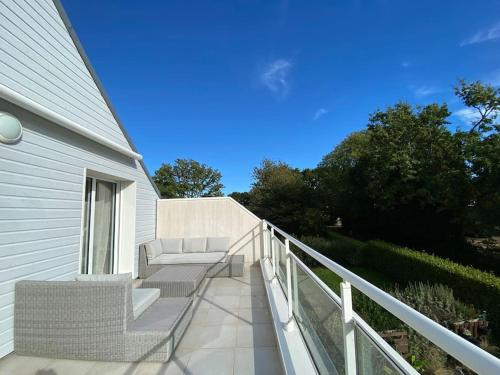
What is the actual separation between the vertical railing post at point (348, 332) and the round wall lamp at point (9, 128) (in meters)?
3.25

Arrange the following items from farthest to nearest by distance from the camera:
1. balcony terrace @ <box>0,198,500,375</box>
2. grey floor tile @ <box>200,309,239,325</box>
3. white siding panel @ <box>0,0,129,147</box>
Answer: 1. grey floor tile @ <box>200,309,239,325</box>
2. white siding panel @ <box>0,0,129,147</box>
3. balcony terrace @ <box>0,198,500,375</box>

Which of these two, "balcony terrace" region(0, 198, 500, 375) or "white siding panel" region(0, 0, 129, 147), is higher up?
"white siding panel" region(0, 0, 129, 147)

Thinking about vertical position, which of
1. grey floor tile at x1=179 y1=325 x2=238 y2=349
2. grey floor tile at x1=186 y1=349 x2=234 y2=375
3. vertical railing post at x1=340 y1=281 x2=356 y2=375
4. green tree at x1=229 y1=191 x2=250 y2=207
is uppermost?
green tree at x1=229 y1=191 x2=250 y2=207

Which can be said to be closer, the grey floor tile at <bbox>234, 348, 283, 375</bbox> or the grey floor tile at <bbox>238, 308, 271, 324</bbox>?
the grey floor tile at <bbox>234, 348, 283, 375</bbox>

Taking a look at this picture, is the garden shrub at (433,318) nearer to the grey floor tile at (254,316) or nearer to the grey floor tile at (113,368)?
the grey floor tile at (254,316)

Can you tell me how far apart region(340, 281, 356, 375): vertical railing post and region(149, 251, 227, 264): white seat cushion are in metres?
4.93

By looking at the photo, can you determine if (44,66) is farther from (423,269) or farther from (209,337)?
(423,269)

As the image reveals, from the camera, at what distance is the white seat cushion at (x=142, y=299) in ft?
9.60

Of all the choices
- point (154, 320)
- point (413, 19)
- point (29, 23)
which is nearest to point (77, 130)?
point (29, 23)

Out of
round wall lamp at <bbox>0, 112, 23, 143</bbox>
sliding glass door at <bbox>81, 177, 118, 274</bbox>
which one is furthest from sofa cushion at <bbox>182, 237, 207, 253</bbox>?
round wall lamp at <bbox>0, 112, 23, 143</bbox>

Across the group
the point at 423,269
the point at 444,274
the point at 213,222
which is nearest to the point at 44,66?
the point at 213,222

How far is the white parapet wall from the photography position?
23.6ft

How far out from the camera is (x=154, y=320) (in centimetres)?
281

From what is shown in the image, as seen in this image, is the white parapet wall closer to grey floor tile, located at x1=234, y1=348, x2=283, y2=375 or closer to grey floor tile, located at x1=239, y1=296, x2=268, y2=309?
grey floor tile, located at x1=239, y1=296, x2=268, y2=309
